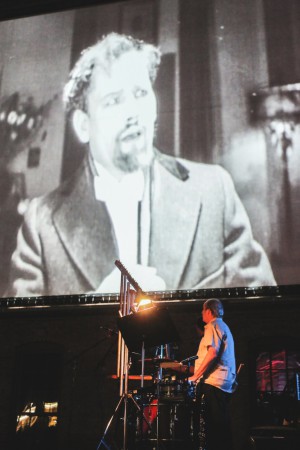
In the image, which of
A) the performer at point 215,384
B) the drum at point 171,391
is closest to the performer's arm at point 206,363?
the performer at point 215,384

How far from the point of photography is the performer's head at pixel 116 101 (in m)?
9.58

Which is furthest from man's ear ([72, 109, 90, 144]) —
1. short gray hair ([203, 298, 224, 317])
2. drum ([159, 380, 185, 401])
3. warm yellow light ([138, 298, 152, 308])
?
drum ([159, 380, 185, 401])

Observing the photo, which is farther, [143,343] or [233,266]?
[233,266]

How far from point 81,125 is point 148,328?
17.5 feet

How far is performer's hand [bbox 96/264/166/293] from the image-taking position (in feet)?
28.3

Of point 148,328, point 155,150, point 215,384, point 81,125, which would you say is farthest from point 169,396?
point 81,125

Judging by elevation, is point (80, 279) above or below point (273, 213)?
below

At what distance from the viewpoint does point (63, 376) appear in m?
9.76

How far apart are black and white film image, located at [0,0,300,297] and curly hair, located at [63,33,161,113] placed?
0.02 meters

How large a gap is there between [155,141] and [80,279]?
8.81ft

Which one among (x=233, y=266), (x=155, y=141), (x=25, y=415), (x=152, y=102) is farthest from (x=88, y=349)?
(x=152, y=102)

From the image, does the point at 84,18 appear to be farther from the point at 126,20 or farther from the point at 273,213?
the point at 273,213

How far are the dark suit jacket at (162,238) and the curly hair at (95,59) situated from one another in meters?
1.43

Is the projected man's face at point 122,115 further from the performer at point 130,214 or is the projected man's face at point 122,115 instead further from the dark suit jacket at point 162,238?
the dark suit jacket at point 162,238
